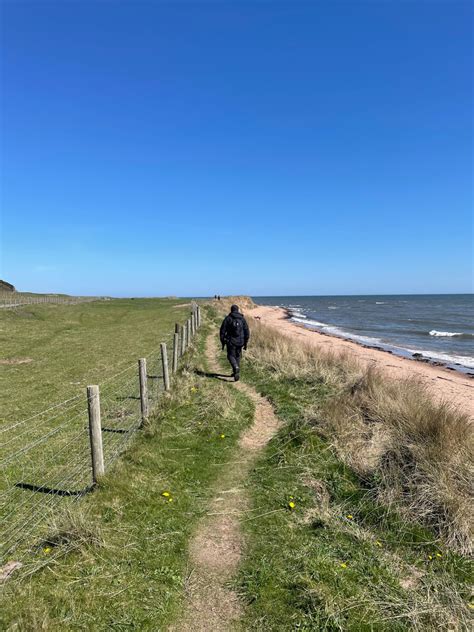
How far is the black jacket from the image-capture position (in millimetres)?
11680

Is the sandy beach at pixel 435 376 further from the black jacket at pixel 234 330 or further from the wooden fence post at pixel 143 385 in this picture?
the wooden fence post at pixel 143 385

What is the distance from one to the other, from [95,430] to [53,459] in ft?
6.37

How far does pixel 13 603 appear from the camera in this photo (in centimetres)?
332

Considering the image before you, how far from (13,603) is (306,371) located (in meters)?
9.66

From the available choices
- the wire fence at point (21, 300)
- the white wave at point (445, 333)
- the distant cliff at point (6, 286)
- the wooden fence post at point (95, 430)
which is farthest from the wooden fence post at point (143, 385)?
the distant cliff at point (6, 286)

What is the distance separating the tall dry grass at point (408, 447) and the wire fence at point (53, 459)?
3.79 meters

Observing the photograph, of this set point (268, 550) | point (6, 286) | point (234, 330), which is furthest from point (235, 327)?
point (6, 286)

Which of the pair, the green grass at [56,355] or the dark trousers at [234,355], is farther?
the dark trousers at [234,355]

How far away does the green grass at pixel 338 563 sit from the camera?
334cm

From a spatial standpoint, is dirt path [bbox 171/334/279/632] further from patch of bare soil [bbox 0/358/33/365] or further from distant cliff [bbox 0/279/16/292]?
distant cliff [bbox 0/279/16/292]

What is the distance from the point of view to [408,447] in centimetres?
601

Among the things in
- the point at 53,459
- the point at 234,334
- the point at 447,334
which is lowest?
the point at 447,334

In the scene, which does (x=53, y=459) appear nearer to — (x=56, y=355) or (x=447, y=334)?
(x=56, y=355)

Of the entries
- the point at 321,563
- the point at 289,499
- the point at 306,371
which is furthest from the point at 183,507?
the point at 306,371
